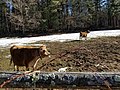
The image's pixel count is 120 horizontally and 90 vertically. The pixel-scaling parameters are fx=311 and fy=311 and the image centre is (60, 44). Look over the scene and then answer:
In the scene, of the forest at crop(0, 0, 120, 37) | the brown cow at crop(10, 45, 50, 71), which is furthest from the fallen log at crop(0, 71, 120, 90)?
the forest at crop(0, 0, 120, 37)

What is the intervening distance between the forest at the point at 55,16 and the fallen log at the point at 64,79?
148ft

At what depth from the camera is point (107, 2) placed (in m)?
59.6

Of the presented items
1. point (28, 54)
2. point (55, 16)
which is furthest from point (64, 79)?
point (55, 16)

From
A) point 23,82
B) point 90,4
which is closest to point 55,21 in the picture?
point 90,4

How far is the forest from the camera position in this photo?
166 feet

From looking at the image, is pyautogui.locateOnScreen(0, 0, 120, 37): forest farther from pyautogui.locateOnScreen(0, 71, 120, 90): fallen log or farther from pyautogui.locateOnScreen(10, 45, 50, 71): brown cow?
pyautogui.locateOnScreen(0, 71, 120, 90): fallen log

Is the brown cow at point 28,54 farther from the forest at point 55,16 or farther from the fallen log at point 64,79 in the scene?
the forest at point 55,16

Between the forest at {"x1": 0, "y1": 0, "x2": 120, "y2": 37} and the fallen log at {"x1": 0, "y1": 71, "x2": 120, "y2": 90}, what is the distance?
45.2m

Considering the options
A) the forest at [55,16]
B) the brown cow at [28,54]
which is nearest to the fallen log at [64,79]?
the brown cow at [28,54]

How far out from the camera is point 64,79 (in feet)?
12.7

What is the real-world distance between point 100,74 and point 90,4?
182ft

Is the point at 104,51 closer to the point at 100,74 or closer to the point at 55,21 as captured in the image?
the point at 100,74

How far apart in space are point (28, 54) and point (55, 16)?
45486 mm

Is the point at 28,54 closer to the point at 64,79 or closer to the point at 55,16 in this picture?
the point at 64,79
